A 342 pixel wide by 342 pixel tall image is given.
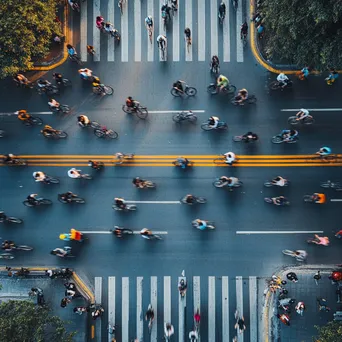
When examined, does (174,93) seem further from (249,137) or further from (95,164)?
(95,164)

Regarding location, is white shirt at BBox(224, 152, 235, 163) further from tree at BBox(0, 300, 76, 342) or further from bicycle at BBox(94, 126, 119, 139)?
tree at BBox(0, 300, 76, 342)

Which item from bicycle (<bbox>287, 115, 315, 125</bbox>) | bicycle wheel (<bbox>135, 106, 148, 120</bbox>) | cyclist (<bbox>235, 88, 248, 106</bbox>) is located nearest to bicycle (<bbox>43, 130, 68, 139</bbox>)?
bicycle wheel (<bbox>135, 106, 148, 120</bbox>)

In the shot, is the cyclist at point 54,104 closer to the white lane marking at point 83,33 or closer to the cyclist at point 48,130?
the cyclist at point 48,130

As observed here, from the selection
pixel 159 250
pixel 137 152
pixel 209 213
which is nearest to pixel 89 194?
pixel 137 152

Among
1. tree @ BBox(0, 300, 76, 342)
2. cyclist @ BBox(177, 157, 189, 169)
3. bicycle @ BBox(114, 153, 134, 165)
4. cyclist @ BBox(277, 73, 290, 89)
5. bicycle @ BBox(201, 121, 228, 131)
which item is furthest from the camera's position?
bicycle @ BBox(114, 153, 134, 165)

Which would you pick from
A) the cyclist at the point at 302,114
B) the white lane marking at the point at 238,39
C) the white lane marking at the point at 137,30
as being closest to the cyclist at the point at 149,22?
the white lane marking at the point at 137,30

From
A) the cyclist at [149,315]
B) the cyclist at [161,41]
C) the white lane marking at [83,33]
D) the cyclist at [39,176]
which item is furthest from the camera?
the white lane marking at [83,33]
